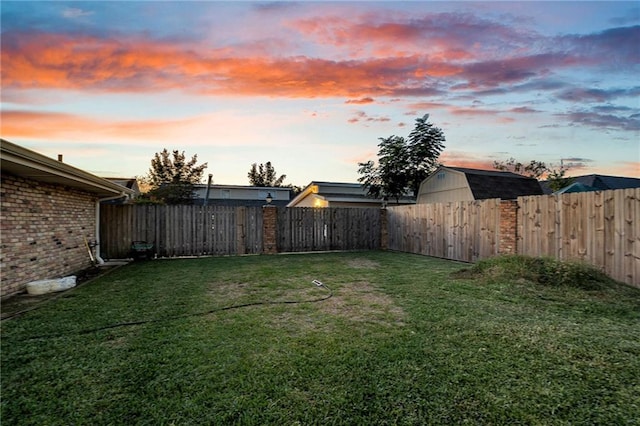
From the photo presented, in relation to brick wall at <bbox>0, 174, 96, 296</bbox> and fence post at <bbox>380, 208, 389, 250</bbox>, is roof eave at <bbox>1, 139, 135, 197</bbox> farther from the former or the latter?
fence post at <bbox>380, 208, 389, 250</bbox>

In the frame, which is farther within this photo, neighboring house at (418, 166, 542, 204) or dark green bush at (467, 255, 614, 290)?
neighboring house at (418, 166, 542, 204)

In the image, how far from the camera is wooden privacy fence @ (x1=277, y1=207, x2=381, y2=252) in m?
11.2

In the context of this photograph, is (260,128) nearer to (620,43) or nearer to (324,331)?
(324,331)

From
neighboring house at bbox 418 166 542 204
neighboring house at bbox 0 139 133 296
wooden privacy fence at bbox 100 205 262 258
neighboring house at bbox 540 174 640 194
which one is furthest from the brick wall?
neighboring house at bbox 540 174 640 194

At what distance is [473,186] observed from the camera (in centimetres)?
1426

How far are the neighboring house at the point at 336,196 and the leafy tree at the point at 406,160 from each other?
1.15 metres

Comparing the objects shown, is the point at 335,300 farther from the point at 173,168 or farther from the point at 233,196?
the point at 173,168

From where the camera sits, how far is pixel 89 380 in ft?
7.47

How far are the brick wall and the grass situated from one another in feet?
3.39

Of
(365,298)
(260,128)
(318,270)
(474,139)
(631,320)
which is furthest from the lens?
(474,139)

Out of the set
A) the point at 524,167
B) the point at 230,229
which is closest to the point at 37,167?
the point at 230,229

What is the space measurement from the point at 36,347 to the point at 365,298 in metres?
3.69

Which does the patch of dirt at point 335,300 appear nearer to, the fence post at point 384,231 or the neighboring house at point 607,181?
the fence post at point 384,231

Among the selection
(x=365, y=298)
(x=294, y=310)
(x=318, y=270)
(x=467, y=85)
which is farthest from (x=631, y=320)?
(x=467, y=85)
